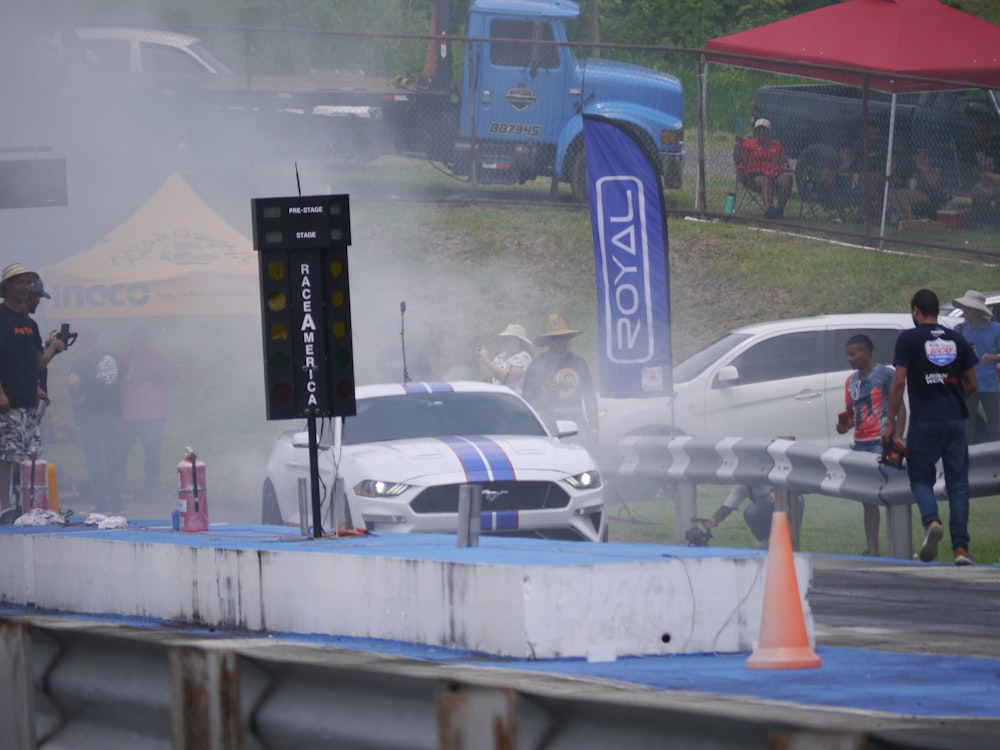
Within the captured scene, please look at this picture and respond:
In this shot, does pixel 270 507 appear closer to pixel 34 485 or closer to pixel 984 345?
pixel 34 485

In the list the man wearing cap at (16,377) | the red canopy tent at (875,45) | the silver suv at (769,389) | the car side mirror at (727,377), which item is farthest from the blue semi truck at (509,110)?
the man wearing cap at (16,377)

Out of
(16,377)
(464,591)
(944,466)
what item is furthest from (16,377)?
(944,466)

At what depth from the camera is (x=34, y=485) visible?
1055cm

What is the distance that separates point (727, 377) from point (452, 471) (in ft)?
18.1

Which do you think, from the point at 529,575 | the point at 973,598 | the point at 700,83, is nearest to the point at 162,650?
the point at 529,575

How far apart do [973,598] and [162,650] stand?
5893mm

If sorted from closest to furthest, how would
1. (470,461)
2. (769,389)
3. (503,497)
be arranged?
(503,497)
(470,461)
(769,389)

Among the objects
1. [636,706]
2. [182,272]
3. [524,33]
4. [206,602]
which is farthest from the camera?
[524,33]

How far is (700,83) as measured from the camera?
78.5ft

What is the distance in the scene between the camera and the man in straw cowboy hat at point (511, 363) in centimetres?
1622

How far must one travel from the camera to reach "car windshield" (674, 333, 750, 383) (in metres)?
17.0

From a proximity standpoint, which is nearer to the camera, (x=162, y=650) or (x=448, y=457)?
(x=162, y=650)

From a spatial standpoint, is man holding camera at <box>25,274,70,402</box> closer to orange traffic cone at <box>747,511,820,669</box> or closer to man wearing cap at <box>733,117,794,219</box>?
orange traffic cone at <box>747,511,820,669</box>

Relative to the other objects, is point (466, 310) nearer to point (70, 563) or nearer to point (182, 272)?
point (182, 272)
